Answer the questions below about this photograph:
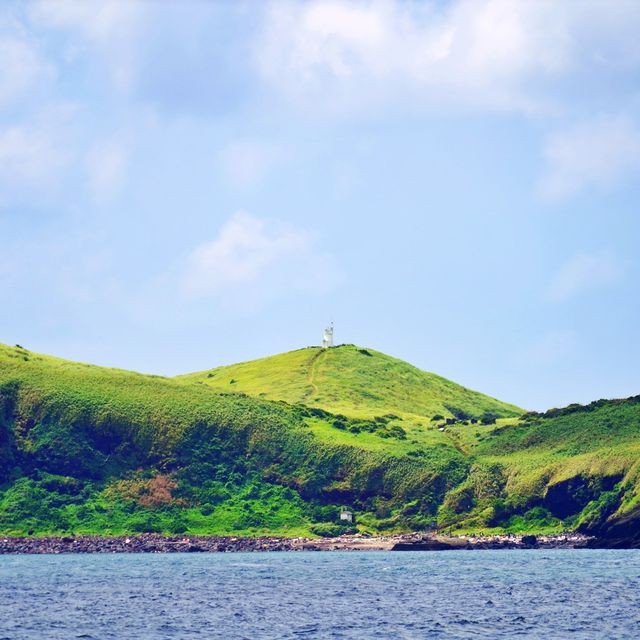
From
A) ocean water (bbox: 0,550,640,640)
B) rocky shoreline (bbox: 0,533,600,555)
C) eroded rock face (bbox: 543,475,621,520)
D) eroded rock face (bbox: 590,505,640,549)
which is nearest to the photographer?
ocean water (bbox: 0,550,640,640)

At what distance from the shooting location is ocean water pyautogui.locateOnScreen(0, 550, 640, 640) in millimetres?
70375

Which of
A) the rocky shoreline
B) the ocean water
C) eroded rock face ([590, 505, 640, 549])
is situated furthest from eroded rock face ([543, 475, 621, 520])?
the ocean water

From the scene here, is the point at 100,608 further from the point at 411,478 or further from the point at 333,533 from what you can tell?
the point at 411,478

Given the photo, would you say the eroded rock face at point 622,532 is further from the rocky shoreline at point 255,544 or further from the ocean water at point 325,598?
the ocean water at point 325,598

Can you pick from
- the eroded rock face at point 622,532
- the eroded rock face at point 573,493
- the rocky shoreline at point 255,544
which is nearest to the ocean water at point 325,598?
the eroded rock face at point 622,532

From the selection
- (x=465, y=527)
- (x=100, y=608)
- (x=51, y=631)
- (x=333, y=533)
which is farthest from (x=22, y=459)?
(x=51, y=631)

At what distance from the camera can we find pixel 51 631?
69.9m

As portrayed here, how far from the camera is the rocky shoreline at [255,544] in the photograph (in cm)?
15788

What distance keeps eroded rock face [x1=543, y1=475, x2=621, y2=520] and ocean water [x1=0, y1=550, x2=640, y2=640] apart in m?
39.1

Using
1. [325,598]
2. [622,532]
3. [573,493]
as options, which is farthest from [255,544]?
[325,598]

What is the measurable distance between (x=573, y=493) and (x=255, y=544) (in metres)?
49.6

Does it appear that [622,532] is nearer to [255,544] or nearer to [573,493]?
[573,493]

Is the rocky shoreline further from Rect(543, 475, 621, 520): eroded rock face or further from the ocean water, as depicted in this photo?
the ocean water

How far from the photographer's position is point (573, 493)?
6964 inches
